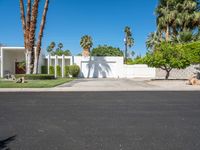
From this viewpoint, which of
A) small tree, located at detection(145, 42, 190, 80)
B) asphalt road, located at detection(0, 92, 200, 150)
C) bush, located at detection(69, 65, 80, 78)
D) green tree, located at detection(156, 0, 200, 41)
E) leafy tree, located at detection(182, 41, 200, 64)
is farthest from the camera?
bush, located at detection(69, 65, 80, 78)

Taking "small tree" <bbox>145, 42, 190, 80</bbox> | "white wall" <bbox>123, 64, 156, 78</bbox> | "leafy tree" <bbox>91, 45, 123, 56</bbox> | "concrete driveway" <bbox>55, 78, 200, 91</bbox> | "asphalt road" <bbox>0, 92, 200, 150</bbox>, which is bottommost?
"asphalt road" <bbox>0, 92, 200, 150</bbox>

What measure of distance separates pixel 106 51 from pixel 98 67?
45360mm

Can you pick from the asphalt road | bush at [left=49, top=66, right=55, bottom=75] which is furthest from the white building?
the asphalt road

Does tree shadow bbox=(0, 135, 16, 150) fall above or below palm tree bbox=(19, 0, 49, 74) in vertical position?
below

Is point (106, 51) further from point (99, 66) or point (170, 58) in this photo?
point (170, 58)

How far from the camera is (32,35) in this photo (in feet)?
95.5

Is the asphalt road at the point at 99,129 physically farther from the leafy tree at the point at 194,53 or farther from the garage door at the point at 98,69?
the garage door at the point at 98,69

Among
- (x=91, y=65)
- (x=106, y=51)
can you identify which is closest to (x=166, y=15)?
(x=91, y=65)

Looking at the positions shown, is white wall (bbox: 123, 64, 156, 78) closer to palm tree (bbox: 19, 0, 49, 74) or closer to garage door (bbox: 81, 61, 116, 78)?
garage door (bbox: 81, 61, 116, 78)

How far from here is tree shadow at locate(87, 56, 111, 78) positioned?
1601 inches

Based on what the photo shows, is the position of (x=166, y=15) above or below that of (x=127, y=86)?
above

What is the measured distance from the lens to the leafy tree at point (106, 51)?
279ft

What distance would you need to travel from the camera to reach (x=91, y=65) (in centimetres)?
4066

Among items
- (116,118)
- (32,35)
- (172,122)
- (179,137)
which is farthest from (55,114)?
(32,35)
